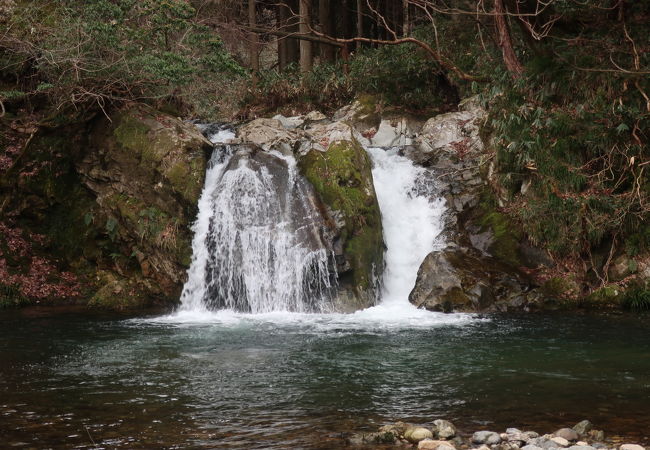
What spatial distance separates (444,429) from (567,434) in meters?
1.05

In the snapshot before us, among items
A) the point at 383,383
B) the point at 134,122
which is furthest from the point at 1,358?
the point at 134,122

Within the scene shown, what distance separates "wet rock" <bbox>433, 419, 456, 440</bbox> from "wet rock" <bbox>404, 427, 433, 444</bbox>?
0.24ft

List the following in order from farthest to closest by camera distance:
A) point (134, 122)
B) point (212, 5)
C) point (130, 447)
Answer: point (212, 5) → point (134, 122) → point (130, 447)

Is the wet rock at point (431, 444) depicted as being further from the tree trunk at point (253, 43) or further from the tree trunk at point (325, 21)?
the tree trunk at point (325, 21)

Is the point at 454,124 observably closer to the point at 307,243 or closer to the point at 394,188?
the point at 394,188

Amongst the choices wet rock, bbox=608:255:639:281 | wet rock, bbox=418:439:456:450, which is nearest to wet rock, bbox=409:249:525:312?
wet rock, bbox=608:255:639:281

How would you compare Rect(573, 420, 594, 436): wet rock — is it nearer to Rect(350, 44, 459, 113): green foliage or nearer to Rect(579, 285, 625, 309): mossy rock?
Rect(579, 285, 625, 309): mossy rock

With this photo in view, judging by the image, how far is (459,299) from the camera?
44.0ft

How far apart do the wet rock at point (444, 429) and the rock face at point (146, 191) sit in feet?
30.8

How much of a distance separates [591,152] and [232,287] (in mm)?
7437

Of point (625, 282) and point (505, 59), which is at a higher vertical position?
point (505, 59)

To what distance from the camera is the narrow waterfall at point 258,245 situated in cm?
1416

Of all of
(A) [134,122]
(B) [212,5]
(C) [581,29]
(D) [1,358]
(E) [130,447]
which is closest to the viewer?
(E) [130,447]

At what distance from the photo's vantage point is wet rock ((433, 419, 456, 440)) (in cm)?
617
